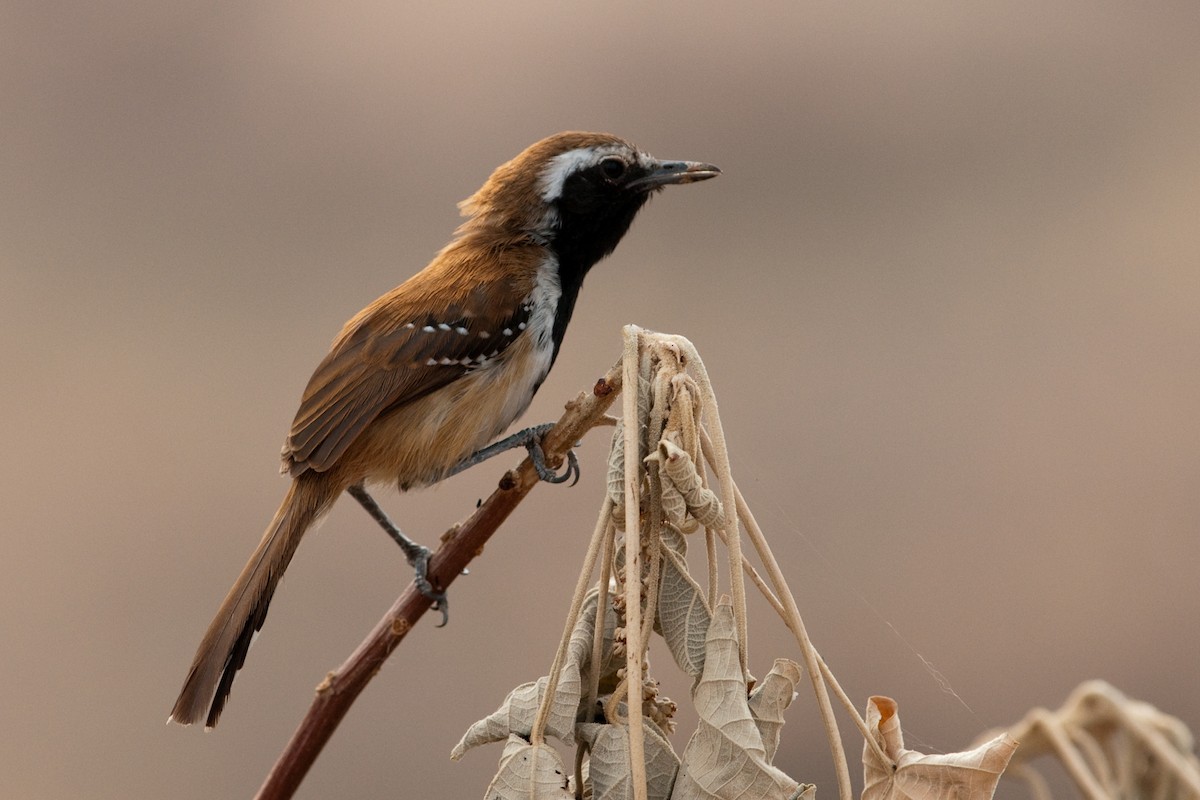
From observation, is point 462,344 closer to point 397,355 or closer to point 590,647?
point 397,355

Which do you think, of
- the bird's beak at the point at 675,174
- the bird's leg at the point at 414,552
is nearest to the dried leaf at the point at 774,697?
the bird's leg at the point at 414,552

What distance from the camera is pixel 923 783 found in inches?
53.3

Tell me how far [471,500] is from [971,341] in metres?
1.85

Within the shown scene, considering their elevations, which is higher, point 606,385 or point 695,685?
point 606,385

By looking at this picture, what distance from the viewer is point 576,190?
2551 mm

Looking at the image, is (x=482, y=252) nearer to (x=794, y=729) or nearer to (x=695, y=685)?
(x=695, y=685)

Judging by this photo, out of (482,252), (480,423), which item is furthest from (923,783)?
(482,252)

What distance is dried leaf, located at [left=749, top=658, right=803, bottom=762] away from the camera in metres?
1.33

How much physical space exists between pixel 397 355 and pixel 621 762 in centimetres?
121

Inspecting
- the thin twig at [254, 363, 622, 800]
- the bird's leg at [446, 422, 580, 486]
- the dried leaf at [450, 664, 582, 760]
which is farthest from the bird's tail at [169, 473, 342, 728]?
the dried leaf at [450, 664, 582, 760]

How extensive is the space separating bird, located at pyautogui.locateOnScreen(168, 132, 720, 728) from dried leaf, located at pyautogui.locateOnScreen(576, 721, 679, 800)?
0.74 meters

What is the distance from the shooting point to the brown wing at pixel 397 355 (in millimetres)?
2256

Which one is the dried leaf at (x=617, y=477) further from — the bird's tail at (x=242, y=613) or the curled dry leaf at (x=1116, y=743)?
the bird's tail at (x=242, y=613)

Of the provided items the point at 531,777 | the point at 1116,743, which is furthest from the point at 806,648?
the point at 1116,743
